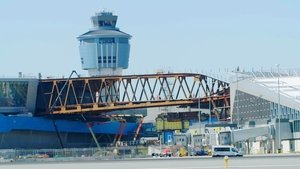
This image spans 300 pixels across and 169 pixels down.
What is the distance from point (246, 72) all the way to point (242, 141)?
41.6 metres

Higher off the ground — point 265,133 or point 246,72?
point 246,72

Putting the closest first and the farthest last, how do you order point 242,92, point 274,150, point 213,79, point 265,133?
point 274,150 → point 265,133 → point 242,92 → point 213,79

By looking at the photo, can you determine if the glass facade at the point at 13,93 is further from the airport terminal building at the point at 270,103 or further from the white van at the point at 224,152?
the white van at the point at 224,152

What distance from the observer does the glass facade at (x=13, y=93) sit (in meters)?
195

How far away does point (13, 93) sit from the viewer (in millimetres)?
196000

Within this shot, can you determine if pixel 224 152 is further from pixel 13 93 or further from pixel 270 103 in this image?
pixel 13 93

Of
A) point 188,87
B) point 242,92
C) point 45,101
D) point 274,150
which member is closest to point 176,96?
point 188,87

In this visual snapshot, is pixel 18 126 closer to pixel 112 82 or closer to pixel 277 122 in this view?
pixel 112 82

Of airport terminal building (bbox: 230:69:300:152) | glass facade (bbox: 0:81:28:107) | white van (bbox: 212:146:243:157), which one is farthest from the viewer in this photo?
→ glass facade (bbox: 0:81:28:107)

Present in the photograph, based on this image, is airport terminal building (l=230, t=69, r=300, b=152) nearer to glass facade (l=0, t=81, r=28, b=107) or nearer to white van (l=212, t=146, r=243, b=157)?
white van (l=212, t=146, r=243, b=157)

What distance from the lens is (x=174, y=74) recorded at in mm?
192875

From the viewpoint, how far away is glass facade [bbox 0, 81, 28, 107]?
195000mm

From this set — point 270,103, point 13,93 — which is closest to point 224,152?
point 270,103

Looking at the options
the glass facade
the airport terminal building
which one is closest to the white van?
the airport terminal building
